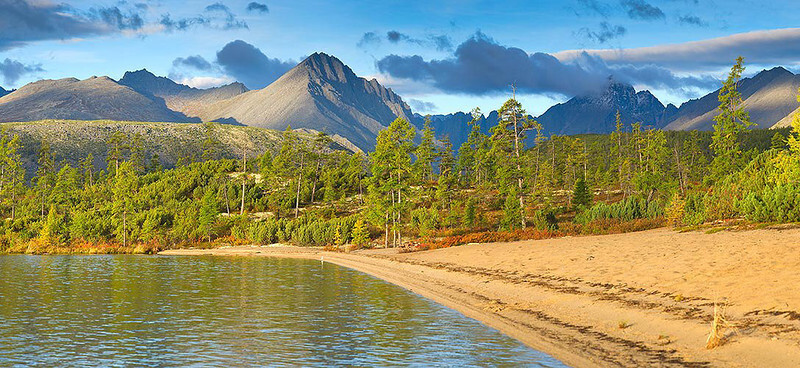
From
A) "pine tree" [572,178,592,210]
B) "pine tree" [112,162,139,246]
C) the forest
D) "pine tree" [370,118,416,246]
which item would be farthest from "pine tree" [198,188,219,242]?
"pine tree" [572,178,592,210]

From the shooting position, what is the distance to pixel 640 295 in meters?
18.1

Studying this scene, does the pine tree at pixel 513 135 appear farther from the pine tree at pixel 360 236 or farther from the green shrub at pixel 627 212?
the pine tree at pixel 360 236

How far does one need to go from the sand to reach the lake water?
1.29 metres

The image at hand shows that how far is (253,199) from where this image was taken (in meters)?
88.8

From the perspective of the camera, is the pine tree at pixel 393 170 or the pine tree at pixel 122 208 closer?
the pine tree at pixel 393 170

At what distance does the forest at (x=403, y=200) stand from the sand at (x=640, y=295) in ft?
38.4

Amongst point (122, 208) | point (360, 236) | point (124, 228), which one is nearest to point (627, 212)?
point (360, 236)

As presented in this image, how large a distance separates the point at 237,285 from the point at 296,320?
1240 cm

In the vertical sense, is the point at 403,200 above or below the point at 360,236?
above

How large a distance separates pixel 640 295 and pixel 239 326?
1229 centimetres

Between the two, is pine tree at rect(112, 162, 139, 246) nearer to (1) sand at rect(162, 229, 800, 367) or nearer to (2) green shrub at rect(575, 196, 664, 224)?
(1) sand at rect(162, 229, 800, 367)

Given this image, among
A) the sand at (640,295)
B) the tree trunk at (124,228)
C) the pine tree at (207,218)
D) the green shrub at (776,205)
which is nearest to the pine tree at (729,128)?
the green shrub at (776,205)

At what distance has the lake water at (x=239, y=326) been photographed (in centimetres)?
1426

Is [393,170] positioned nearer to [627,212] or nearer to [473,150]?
[627,212]
